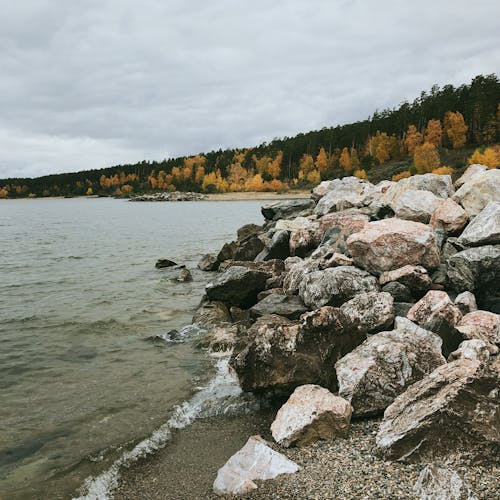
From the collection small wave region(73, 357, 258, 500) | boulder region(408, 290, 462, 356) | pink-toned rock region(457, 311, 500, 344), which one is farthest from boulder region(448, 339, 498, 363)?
small wave region(73, 357, 258, 500)

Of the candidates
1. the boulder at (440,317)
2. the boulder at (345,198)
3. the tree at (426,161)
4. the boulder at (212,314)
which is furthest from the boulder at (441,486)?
the tree at (426,161)

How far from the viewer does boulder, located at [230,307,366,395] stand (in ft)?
24.4

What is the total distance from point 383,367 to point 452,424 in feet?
5.62

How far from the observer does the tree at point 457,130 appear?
3782 inches

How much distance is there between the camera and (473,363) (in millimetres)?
5891

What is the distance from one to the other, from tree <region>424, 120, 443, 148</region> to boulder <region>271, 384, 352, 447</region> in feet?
350

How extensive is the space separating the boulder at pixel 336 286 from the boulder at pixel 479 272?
2013 millimetres

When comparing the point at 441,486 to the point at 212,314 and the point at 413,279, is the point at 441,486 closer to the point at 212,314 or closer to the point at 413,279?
the point at 413,279

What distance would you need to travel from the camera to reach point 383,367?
22.7 feet

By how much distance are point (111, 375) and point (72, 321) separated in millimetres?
4930

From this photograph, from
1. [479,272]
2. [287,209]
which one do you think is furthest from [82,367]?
[287,209]

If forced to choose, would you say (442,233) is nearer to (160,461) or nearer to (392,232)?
(392,232)

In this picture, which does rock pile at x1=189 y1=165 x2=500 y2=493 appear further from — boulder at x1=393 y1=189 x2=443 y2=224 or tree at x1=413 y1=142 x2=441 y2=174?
tree at x1=413 y1=142 x2=441 y2=174

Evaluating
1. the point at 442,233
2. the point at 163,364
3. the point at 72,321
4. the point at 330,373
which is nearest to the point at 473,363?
the point at 330,373
